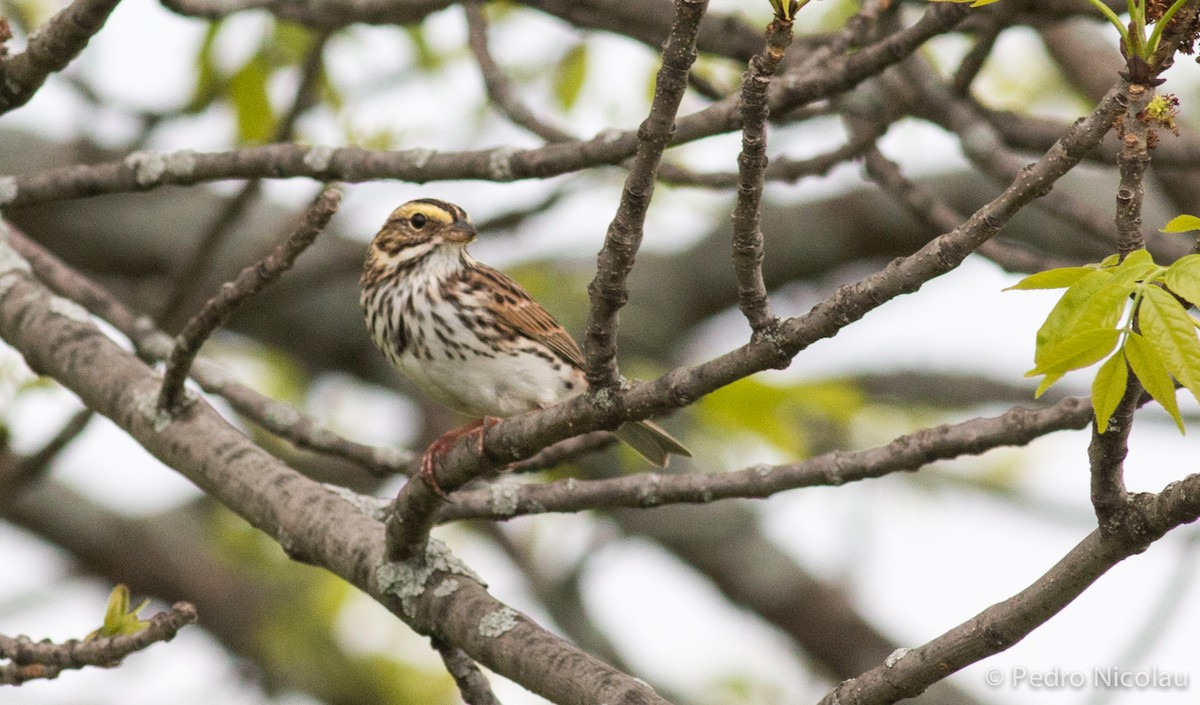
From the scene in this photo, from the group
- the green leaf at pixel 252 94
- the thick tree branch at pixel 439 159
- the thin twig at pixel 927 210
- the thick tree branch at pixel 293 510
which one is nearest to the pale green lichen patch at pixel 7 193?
the thick tree branch at pixel 439 159

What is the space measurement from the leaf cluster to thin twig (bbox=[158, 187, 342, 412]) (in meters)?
1.77

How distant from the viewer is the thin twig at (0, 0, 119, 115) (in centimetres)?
451

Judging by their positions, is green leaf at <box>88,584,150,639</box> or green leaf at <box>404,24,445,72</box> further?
green leaf at <box>404,24,445,72</box>

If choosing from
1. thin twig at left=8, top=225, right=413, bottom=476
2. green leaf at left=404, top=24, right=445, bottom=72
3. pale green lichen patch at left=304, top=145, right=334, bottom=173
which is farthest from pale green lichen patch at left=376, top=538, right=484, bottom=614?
green leaf at left=404, top=24, right=445, bottom=72

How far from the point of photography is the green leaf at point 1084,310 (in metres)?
2.60

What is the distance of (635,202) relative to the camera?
10.5 feet

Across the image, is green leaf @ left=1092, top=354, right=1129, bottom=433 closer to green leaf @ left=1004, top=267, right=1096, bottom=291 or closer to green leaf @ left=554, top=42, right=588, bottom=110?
green leaf @ left=1004, top=267, right=1096, bottom=291

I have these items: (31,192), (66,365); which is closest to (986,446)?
(66,365)

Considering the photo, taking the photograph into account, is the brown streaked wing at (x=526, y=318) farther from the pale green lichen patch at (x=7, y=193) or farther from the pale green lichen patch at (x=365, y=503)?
the pale green lichen patch at (x=7, y=193)

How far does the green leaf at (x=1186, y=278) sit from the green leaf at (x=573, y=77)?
17.7ft

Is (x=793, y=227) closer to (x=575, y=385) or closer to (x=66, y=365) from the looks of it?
(x=575, y=385)

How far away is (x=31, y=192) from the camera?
5574 millimetres

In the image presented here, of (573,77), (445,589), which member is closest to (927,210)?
(573,77)

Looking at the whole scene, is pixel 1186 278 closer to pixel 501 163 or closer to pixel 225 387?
pixel 501 163
